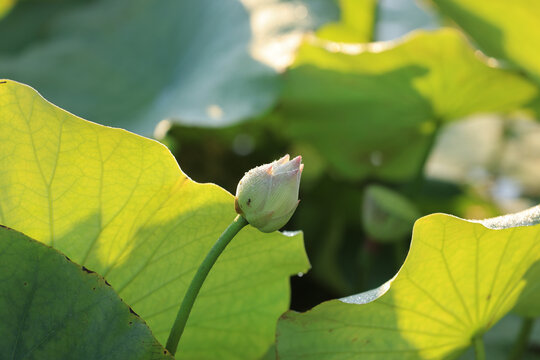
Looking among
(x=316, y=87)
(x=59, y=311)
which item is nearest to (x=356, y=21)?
(x=316, y=87)

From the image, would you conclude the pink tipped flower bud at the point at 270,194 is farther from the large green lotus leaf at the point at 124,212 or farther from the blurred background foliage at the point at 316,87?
the blurred background foliage at the point at 316,87

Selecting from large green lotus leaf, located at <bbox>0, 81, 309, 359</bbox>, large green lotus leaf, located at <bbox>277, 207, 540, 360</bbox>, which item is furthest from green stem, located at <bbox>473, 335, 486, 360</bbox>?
large green lotus leaf, located at <bbox>0, 81, 309, 359</bbox>

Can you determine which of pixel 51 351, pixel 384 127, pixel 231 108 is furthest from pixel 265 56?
pixel 51 351

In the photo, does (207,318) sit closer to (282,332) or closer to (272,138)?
(282,332)

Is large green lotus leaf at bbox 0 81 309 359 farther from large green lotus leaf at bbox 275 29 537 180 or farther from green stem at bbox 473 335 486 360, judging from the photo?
large green lotus leaf at bbox 275 29 537 180

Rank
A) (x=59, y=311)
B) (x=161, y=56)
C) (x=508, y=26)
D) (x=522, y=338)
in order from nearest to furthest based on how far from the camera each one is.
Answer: (x=59, y=311) < (x=522, y=338) < (x=508, y=26) < (x=161, y=56)

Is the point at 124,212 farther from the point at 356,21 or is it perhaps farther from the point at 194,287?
the point at 356,21


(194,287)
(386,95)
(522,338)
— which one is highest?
(194,287)

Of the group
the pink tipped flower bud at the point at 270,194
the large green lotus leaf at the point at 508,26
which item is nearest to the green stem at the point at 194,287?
the pink tipped flower bud at the point at 270,194
